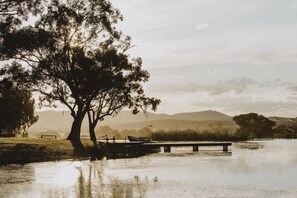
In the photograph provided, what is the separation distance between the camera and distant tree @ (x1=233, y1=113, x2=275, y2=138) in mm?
122562

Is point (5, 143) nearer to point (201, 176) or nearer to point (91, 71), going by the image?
point (91, 71)

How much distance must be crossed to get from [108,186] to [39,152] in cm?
2538

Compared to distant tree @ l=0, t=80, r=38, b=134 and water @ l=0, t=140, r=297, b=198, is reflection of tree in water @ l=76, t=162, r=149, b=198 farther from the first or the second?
distant tree @ l=0, t=80, r=38, b=134

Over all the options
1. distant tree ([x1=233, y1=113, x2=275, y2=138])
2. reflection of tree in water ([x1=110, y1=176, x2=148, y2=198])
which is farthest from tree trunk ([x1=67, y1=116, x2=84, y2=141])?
distant tree ([x1=233, y1=113, x2=275, y2=138])

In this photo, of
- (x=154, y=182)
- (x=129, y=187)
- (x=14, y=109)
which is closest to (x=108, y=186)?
(x=129, y=187)

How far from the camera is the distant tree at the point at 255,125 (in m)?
123

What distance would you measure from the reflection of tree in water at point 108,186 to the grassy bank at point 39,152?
14911mm

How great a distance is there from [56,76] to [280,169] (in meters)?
35.8

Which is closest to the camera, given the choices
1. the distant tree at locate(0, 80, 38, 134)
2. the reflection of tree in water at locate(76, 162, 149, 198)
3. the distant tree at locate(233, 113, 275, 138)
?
Result: the reflection of tree in water at locate(76, 162, 149, 198)

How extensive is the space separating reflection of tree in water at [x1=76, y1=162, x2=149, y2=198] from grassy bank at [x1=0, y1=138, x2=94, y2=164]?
14911mm

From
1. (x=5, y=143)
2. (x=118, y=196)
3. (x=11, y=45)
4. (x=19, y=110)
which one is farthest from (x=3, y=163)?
(x=19, y=110)

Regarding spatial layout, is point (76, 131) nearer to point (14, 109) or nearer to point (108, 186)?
point (14, 109)

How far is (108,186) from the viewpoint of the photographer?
25828 mm

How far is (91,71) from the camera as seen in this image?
6250cm
